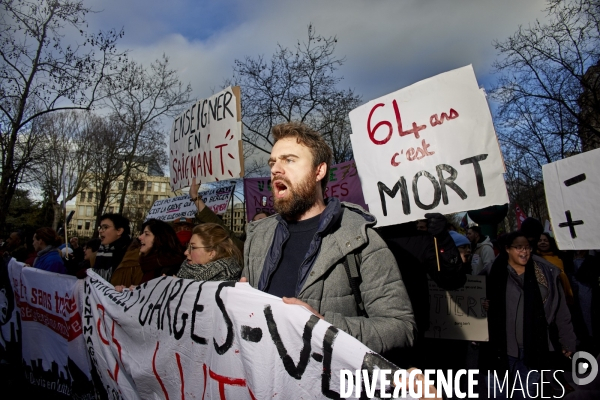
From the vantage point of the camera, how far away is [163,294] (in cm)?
262

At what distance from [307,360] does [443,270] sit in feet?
5.38

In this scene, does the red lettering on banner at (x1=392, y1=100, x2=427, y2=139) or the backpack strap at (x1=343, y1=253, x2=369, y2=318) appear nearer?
the backpack strap at (x1=343, y1=253, x2=369, y2=318)

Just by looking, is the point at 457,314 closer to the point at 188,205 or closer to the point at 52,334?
the point at 52,334

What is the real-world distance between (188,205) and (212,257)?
4.02m

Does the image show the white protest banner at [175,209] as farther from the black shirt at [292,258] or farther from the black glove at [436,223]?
the black shirt at [292,258]

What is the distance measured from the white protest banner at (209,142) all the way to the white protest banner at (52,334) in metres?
1.90

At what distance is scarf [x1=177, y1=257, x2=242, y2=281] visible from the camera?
287 cm

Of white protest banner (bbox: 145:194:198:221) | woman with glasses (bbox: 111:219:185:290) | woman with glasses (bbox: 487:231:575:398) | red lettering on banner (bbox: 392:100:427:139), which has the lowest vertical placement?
woman with glasses (bbox: 487:231:575:398)

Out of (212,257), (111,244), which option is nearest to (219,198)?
(111,244)

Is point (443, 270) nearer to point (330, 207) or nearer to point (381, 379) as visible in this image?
→ point (330, 207)

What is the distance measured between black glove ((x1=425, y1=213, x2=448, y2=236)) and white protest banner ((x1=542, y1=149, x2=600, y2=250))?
0.73 metres

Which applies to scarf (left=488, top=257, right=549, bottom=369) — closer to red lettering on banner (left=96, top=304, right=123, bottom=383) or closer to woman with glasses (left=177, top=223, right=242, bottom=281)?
woman with glasses (left=177, top=223, right=242, bottom=281)

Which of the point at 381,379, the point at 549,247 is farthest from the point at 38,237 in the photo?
the point at 549,247

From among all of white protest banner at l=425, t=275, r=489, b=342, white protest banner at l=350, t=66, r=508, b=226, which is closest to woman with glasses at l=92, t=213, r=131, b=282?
white protest banner at l=350, t=66, r=508, b=226
